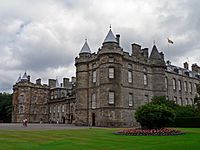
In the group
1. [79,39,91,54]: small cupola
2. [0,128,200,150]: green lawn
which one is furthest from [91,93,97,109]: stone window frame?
[0,128,200,150]: green lawn

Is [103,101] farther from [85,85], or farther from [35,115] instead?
[35,115]

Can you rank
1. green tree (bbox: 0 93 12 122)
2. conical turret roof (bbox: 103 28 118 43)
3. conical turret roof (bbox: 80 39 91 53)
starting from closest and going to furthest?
conical turret roof (bbox: 103 28 118 43), conical turret roof (bbox: 80 39 91 53), green tree (bbox: 0 93 12 122)

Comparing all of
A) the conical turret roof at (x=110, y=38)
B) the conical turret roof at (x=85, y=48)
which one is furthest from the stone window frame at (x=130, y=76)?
the conical turret roof at (x=85, y=48)

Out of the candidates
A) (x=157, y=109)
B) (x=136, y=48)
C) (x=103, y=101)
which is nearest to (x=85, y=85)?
(x=103, y=101)

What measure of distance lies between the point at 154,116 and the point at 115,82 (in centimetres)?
1934

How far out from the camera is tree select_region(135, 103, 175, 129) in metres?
24.6

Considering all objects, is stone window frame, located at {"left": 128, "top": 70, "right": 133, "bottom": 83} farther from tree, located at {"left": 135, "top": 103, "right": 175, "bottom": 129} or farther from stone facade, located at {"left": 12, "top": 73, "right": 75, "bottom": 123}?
tree, located at {"left": 135, "top": 103, "right": 175, "bottom": 129}

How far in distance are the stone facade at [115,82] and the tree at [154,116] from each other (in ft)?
55.6

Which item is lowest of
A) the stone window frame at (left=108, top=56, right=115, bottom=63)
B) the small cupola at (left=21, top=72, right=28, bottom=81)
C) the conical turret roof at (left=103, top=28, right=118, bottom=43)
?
the stone window frame at (left=108, top=56, right=115, bottom=63)

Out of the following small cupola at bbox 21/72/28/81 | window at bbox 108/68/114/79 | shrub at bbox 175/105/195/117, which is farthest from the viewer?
small cupola at bbox 21/72/28/81

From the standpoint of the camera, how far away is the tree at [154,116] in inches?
967

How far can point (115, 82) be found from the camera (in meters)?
43.5

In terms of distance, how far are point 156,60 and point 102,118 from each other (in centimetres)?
1653

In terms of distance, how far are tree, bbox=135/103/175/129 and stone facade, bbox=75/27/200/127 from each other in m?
17.0
